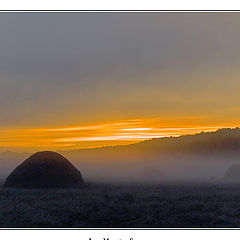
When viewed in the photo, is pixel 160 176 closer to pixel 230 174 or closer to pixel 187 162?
pixel 230 174

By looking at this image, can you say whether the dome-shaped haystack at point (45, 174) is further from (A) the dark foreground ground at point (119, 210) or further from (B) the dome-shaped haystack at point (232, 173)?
(B) the dome-shaped haystack at point (232, 173)

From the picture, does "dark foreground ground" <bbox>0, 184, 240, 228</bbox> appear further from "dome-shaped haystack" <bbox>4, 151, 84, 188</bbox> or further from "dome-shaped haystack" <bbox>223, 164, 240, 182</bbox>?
"dome-shaped haystack" <bbox>223, 164, 240, 182</bbox>

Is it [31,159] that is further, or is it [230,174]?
[230,174]

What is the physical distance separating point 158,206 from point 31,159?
2486cm

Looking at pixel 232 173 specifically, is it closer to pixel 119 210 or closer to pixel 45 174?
pixel 45 174

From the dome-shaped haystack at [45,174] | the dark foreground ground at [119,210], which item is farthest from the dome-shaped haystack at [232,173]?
the dark foreground ground at [119,210]

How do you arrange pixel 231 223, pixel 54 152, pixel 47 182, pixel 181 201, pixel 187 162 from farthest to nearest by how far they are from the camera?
pixel 187 162, pixel 54 152, pixel 47 182, pixel 181 201, pixel 231 223

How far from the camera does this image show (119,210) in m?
37.8

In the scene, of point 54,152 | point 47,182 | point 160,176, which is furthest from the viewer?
point 160,176

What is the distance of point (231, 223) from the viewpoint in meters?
32.9

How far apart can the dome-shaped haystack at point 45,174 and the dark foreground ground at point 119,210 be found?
7940 millimetres

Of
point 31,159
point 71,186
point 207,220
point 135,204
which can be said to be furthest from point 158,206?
point 31,159

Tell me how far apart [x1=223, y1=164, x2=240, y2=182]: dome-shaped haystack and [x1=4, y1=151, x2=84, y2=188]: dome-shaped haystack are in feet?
156

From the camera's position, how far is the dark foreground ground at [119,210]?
1326 inches
